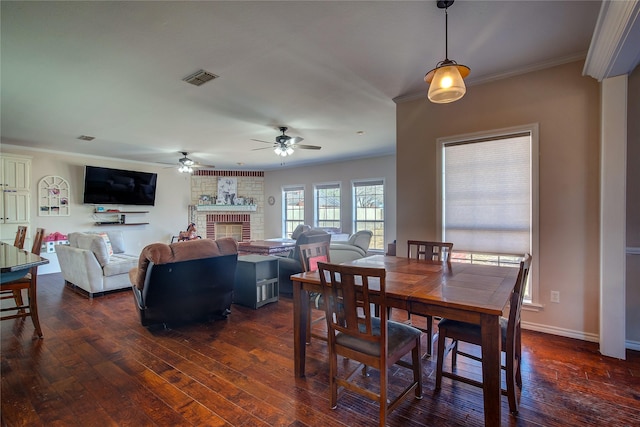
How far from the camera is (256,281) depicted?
3.80 meters

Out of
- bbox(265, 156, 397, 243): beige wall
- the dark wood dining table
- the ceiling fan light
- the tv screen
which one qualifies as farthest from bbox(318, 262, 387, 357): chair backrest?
the tv screen

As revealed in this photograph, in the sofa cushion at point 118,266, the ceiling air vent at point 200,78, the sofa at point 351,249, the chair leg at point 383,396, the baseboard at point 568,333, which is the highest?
the ceiling air vent at point 200,78

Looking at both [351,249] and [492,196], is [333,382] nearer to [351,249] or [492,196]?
[492,196]

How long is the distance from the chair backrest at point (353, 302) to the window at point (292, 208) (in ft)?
22.1

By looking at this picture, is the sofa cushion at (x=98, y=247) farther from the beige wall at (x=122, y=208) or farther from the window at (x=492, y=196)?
the window at (x=492, y=196)

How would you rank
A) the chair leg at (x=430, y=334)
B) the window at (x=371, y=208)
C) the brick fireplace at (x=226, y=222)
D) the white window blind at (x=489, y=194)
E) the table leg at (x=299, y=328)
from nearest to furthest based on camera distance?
the table leg at (x=299, y=328)
the chair leg at (x=430, y=334)
the white window blind at (x=489, y=194)
the window at (x=371, y=208)
the brick fireplace at (x=226, y=222)

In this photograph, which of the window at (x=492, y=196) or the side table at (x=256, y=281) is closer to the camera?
the window at (x=492, y=196)

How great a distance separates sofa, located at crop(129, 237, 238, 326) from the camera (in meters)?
2.90

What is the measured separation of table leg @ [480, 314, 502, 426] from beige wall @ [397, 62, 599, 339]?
1935mm

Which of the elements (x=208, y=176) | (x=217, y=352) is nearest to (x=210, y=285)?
(x=217, y=352)

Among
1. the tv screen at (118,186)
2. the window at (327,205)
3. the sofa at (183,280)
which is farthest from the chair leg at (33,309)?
the window at (327,205)

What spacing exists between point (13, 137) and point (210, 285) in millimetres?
4931

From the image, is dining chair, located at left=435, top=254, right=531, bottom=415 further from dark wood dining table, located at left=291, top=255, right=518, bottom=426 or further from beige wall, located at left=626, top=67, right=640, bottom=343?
beige wall, located at left=626, top=67, right=640, bottom=343

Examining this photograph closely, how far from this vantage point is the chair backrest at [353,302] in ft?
5.32
